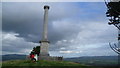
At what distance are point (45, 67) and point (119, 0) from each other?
9.92 m

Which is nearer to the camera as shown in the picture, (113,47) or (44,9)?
(113,47)

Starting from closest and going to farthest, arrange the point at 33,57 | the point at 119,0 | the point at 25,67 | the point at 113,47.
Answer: the point at 113,47 < the point at 119,0 < the point at 25,67 < the point at 33,57

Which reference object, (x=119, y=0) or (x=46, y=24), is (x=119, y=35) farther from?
(x=46, y=24)

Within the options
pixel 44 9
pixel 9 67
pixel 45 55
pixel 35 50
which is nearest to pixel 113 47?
pixel 9 67

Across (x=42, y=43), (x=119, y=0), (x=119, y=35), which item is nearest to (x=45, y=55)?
(x=42, y=43)

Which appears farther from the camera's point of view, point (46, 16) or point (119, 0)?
point (46, 16)

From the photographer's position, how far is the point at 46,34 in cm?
2719

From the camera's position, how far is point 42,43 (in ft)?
87.9

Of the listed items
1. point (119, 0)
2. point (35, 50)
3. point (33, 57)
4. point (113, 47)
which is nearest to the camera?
point (113, 47)

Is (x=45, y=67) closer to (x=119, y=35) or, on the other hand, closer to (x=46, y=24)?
(x=119, y=35)

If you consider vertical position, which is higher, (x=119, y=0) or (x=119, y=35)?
(x=119, y=0)

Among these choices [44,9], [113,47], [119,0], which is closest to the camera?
[113,47]

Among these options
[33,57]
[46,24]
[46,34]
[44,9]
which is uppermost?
[44,9]

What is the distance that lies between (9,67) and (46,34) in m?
10.8
